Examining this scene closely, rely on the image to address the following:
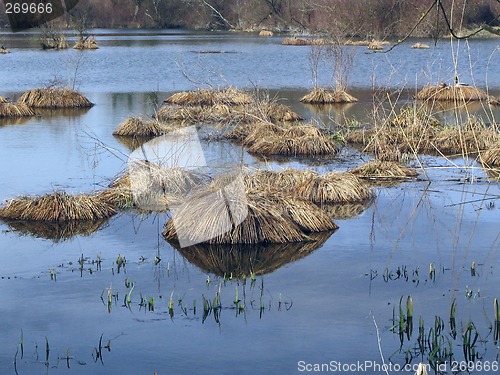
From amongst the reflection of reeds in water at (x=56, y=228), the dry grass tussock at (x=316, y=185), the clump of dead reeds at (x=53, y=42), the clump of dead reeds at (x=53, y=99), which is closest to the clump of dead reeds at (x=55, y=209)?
the reflection of reeds in water at (x=56, y=228)

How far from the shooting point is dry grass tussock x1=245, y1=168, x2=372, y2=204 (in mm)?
11430

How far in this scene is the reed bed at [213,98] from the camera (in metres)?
19.2

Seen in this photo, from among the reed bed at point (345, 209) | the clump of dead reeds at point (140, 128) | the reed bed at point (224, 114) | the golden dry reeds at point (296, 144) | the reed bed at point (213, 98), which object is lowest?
the reed bed at point (345, 209)

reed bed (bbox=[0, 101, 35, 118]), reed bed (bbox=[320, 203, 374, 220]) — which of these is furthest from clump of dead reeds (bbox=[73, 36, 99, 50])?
reed bed (bbox=[320, 203, 374, 220])

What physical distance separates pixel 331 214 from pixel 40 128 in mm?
9240

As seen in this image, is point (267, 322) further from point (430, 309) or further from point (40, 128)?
point (40, 128)

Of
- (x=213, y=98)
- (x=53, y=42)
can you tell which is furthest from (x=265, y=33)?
(x=213, y=98)

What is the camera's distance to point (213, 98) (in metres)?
20.5

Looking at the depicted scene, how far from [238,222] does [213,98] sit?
11007mm

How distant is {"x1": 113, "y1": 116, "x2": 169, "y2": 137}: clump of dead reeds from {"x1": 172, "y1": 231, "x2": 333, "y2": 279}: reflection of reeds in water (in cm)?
759

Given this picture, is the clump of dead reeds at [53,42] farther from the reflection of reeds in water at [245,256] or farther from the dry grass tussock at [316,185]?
the reflection of reeds in water at [245,256]

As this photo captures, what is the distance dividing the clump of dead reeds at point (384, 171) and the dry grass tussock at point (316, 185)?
120 centimetres

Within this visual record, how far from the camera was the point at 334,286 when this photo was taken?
8.31 meters

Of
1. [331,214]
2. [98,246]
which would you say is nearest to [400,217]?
[331,214]
